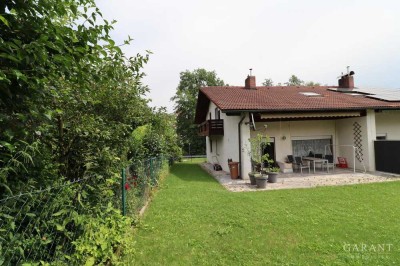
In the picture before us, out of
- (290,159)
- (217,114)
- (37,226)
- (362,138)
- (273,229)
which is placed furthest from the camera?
(217,114)

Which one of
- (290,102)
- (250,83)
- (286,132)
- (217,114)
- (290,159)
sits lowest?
(290,159)

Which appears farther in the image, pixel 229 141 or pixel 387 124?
pixel 229 141

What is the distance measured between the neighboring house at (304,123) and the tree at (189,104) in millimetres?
19946

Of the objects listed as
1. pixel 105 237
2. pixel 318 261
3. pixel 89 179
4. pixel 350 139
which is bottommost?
pixel 318 261

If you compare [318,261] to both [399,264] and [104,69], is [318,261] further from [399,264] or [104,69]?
[104,69]

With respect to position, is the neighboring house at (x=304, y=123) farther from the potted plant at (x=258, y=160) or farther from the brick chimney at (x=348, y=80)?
the brick chimney at (x=348, y=80)

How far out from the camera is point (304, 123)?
51.7ft

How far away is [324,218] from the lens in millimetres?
6195

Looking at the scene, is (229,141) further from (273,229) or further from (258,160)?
(273,229)

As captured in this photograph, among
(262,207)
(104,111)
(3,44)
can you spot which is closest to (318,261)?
(262,207)

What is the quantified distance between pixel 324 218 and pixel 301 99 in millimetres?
10315

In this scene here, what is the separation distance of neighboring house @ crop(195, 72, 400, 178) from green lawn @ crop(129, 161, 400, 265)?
5.05m

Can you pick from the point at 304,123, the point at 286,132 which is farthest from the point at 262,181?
the point at 304,123

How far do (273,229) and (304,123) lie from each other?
11647 mm
